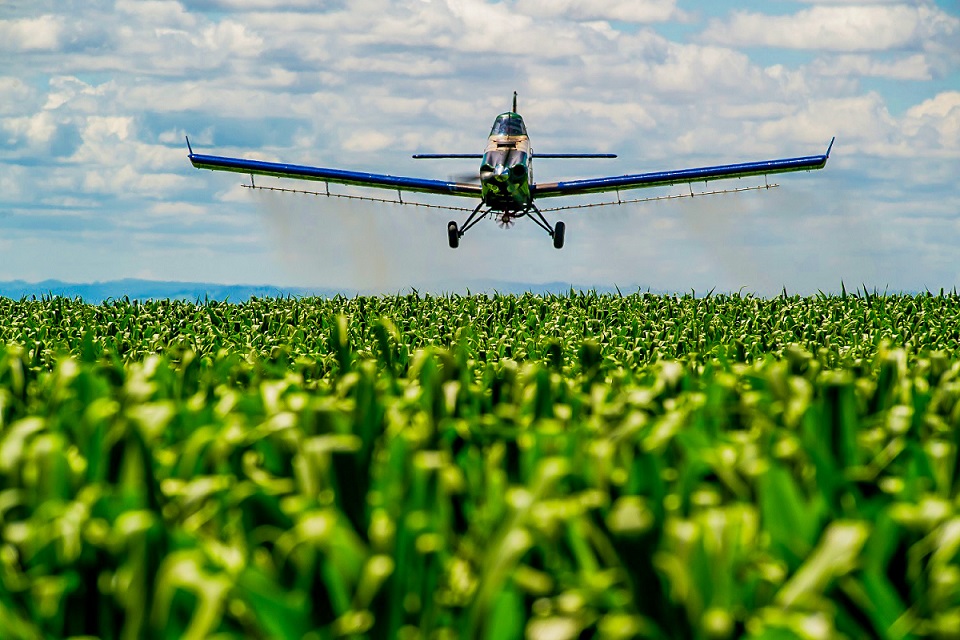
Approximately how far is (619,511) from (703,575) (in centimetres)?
24

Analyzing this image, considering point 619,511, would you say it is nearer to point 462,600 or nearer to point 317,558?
point 462,600

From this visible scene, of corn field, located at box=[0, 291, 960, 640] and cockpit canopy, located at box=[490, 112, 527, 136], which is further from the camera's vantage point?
cockpit canopy, located at box=[490, 112, 527, 136]

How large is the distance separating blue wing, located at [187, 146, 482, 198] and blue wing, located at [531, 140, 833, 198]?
317 cm

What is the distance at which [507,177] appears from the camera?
130ft

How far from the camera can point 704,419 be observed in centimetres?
432

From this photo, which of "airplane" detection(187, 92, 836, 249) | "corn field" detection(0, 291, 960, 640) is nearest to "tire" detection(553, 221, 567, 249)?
"airplane" detection(187, 92, 836, 249)

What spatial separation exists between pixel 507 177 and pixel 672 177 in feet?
30.6

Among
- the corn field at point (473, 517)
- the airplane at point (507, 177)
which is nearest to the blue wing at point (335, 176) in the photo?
the airplane at point (507, 177)

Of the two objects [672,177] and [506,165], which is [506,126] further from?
[672,177]

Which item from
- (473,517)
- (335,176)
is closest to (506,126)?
(335,176)

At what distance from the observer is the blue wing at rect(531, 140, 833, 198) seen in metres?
43.8

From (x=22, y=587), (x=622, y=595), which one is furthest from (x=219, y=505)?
(x=622, y=595)

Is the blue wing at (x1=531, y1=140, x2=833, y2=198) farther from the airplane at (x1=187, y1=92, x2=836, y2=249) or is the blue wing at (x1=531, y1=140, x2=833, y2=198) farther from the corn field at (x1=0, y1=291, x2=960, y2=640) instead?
the corn field at (x1=0, y1=291, x2=960, y2=640)

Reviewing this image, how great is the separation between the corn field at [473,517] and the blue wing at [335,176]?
129 feet
